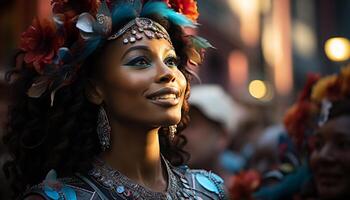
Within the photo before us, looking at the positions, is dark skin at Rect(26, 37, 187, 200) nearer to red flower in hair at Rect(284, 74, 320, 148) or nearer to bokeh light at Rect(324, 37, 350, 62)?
red flower in hair at Rect(284, 74, 320, 148)

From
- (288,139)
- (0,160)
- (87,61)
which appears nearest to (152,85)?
(87,61)

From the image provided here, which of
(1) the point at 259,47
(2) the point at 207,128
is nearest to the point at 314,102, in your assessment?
(2) the point at 207,128

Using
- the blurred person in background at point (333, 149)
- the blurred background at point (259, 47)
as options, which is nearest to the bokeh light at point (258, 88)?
the blurred background at point (259, 47)

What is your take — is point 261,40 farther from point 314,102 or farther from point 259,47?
point 314,102

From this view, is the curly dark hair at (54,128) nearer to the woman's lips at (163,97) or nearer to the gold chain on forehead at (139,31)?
the gold chain on forehead at (139,31)

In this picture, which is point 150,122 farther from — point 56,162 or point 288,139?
point 288,139

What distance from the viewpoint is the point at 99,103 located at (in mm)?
2766

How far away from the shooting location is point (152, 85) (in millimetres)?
2654

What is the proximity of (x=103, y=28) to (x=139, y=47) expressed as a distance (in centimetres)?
15

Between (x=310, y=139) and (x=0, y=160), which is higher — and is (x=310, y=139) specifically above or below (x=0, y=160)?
above

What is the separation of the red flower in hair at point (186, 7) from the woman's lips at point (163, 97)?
16.0 inches

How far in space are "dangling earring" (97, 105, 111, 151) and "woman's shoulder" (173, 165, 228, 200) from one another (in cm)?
34

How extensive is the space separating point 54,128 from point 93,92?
0.20 m

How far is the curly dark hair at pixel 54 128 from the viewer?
9.00ft
